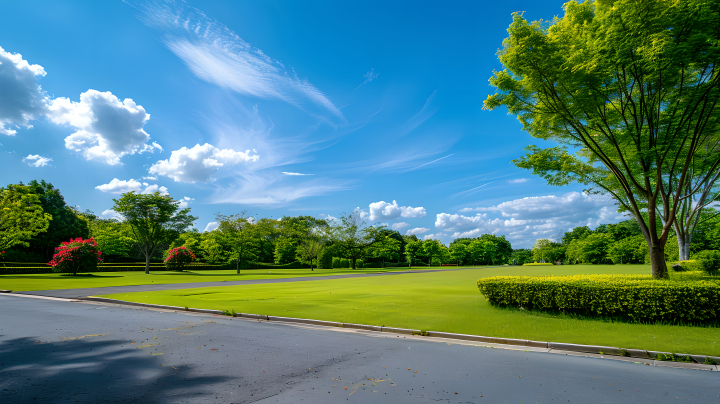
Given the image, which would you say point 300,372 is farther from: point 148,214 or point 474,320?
point 148,214

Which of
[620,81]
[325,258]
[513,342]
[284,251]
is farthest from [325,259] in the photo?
[513,342]

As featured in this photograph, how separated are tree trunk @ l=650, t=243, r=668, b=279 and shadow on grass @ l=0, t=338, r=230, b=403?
14.5 m

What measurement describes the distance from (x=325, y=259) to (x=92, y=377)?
57.2 meters

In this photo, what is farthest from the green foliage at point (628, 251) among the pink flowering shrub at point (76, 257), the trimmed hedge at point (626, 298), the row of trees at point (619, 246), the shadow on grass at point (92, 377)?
the pink flowering shrub at point (76, 257)

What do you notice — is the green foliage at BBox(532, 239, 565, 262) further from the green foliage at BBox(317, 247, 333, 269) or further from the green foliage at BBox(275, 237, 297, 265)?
the green foliage at BBox(275, 237, 297, 265)

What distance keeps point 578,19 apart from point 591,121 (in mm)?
3890

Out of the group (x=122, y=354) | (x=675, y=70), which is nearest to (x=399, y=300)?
(x=122, y=354)

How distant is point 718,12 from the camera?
9211 mm

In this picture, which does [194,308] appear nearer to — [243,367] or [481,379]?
[243,367]

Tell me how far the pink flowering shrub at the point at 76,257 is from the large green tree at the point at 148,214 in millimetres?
6357

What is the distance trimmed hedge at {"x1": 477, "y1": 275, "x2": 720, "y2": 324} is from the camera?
816 centimetres

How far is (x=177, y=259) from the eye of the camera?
4050cm

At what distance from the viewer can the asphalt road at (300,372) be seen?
4.16 meters

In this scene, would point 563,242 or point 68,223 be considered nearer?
point 68,223
